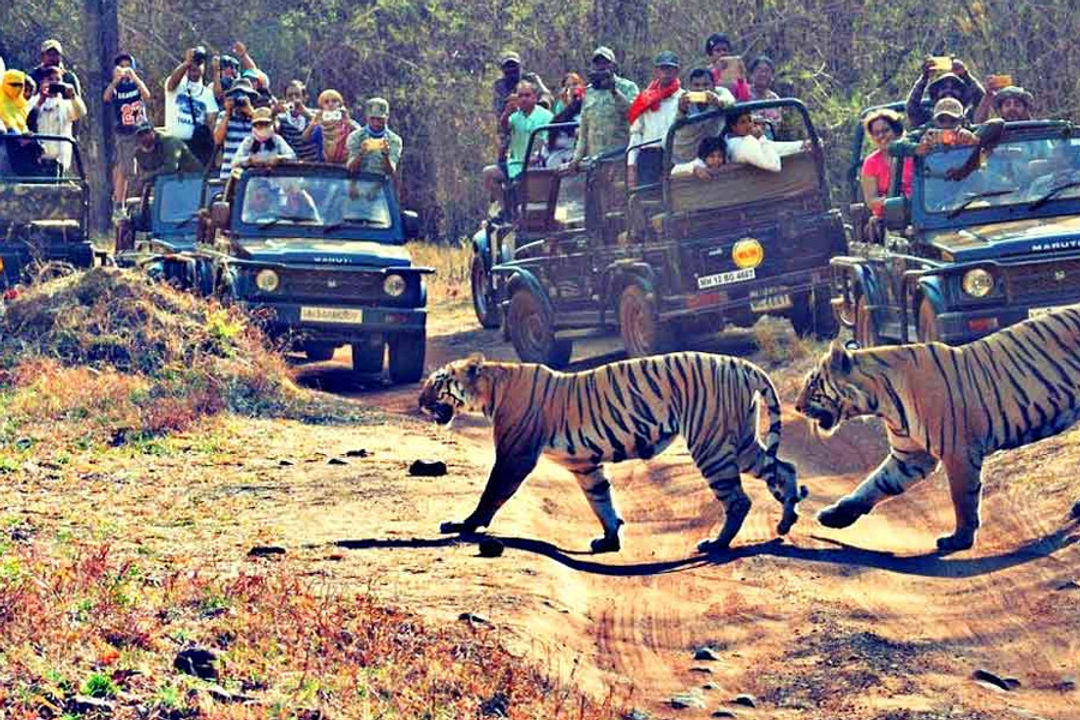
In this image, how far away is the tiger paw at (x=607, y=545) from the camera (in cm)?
962

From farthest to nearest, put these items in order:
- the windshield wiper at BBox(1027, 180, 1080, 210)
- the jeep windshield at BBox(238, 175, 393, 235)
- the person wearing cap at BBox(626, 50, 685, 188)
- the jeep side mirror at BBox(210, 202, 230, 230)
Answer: the jeep windshield at BBox(238, 175, 393, 235) → the jeep side mirror at BBox(210, 202, 230, 230) → the person wearing cap at BBox(626, 50, 685, 188) → the windshield wiper at BBox(1027, 180, 1080, 210)

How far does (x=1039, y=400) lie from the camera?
31.9 ft

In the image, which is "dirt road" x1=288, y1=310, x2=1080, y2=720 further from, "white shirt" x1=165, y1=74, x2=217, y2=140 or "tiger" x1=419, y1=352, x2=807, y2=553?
"white shirt" x1=165, y1=74, x2=217, y2=140

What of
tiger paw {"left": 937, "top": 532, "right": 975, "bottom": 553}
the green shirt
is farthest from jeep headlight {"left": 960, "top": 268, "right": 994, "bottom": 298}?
the green shirt

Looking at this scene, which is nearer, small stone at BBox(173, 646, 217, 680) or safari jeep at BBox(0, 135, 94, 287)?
small stone at BBox(173, 646, 217, 680)

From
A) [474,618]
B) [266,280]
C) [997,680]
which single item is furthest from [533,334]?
[997,680]

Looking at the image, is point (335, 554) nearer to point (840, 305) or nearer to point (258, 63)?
point (840, 305)

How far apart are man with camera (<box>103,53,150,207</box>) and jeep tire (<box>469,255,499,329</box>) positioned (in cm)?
458

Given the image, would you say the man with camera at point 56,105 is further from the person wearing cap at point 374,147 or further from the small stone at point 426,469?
the small stone at point 426,469

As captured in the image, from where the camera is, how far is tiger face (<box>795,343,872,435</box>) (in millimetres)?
9727

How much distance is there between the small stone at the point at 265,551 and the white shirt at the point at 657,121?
24.2ft

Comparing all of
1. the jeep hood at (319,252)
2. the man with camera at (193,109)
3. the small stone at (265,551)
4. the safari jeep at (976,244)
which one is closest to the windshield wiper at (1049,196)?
the safari jeep at (976,244)

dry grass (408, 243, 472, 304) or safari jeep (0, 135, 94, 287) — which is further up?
safari jeep (0, 135, 94, 287)

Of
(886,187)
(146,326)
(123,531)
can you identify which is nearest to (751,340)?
(886,187)
